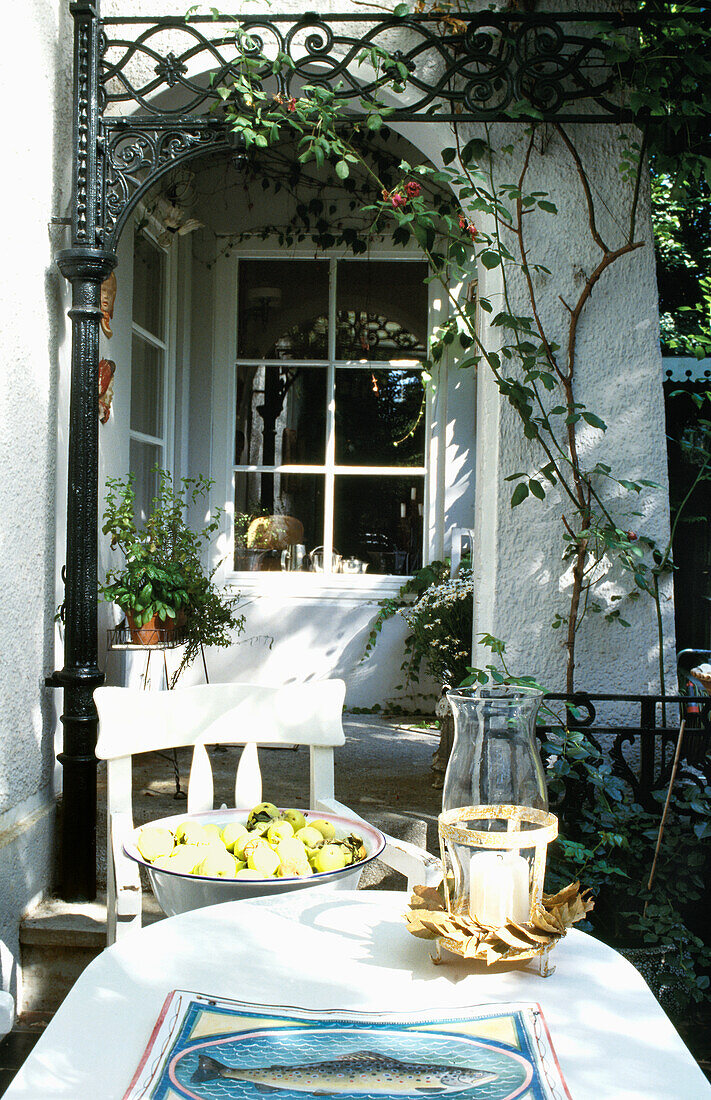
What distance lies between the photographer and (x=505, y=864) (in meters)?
1.05

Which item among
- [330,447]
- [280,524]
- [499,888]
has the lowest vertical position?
[499,888]

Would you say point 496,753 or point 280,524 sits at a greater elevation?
point 280,524

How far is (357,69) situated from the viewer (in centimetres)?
285

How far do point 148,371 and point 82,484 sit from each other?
2.22 metres

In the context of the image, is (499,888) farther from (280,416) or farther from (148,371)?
(280,416)

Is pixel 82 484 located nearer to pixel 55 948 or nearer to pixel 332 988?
pixel 55 948

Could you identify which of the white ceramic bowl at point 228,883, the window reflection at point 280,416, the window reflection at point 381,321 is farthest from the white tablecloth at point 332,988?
the window reflection at point 381,321

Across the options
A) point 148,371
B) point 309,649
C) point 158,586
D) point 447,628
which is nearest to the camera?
point 158,586

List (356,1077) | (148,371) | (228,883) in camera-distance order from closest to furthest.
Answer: (356,1077)
(228,883)
(148,371)

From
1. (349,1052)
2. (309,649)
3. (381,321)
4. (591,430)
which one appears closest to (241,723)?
(349,1052)

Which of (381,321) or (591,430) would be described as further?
(381,321)

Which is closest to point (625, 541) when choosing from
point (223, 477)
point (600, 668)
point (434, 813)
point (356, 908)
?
point (600, 668)

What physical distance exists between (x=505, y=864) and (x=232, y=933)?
37 centimetres

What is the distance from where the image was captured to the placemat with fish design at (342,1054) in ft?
2.75
